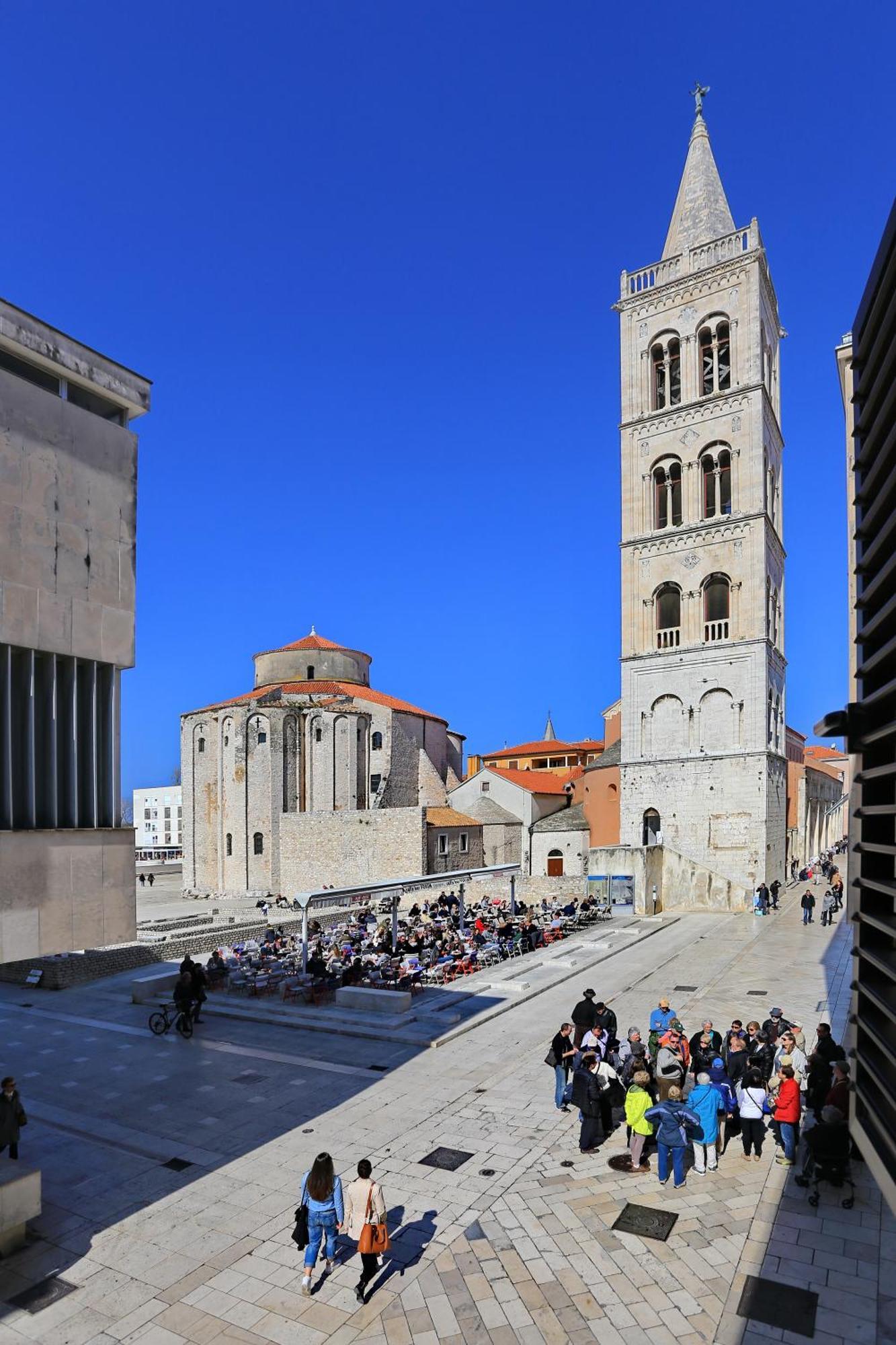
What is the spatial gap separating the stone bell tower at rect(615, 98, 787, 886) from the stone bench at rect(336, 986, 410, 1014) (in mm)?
22192

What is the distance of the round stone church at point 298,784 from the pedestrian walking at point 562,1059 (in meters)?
31.1

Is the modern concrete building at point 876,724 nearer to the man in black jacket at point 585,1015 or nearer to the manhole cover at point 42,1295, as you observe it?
the manhole cover at point 42,1295

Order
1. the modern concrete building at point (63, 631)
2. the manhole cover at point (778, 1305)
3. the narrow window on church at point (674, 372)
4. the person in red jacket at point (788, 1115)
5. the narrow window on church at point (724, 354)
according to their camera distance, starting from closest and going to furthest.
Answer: the manhole cover at point (778, 1305) < the modern concrete building at point (63, 631) < the person in red jacket at point (788, 1115) < the narrow window on church at point (724, 354) < the narrow window on church at point (674, 372)

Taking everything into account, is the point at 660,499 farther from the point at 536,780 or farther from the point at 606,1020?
A: the point at 606,1020

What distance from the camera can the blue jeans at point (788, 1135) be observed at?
948cm

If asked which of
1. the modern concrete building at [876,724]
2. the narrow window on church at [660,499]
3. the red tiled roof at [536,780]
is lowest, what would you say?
the red tiled roof at [536,780]

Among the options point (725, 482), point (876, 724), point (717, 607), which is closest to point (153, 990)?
point (876, 724)

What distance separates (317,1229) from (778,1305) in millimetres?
3910

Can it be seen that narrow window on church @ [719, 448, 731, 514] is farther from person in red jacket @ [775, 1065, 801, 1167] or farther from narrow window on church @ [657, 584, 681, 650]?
person in red jacket @ [775, 1065, 801, 1167]

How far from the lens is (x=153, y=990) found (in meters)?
19.0

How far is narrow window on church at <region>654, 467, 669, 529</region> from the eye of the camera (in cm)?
3934

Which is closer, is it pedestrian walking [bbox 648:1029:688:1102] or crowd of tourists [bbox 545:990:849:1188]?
crowd of tourists [bbox 545:990:849:1188]

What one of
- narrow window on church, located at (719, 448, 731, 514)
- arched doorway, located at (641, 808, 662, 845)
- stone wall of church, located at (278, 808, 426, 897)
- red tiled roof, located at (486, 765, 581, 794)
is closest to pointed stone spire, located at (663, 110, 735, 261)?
narrow window on church, located at (719, 448, 731, 514)

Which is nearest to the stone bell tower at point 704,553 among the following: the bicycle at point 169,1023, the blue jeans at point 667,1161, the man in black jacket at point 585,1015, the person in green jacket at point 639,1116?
the man in black jacket at point 585,1015
